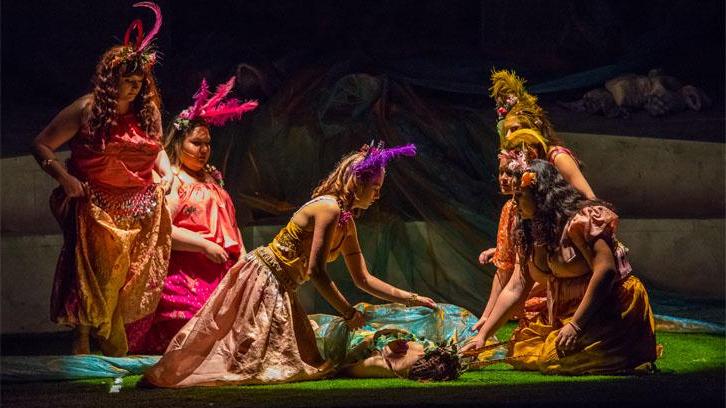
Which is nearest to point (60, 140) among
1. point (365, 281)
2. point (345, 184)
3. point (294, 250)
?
point (294, 250)

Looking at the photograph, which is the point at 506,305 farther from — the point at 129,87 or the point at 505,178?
the point at 129,87

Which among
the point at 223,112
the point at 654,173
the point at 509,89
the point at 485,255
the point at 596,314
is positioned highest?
the point at 509,89

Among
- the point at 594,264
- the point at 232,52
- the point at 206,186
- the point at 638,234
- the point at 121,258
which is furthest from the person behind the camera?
the point at 232,52

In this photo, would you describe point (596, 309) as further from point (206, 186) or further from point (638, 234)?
point (638, 234)

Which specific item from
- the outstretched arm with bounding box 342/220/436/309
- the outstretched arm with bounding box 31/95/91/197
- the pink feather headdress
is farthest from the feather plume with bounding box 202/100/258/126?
the outstretched arm with bounding box 342/220/436/309

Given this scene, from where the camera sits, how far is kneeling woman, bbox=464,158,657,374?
441cm

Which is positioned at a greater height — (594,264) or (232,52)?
(232,52)

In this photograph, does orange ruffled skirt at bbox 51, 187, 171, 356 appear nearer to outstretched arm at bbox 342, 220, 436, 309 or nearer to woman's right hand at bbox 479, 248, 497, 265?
outstretched arm at bbox 342, 220, 436, 309

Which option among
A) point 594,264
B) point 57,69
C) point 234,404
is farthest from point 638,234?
point 57,69

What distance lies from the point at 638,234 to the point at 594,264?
2.47 meters

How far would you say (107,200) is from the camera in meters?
5.12

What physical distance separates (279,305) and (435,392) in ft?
2.61

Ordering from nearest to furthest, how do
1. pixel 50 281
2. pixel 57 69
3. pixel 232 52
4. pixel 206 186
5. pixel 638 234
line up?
pixel 206 186
pixel 50 281
pixel 638 234
pixel 232 52
pixel 57 69

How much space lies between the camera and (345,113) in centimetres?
711
